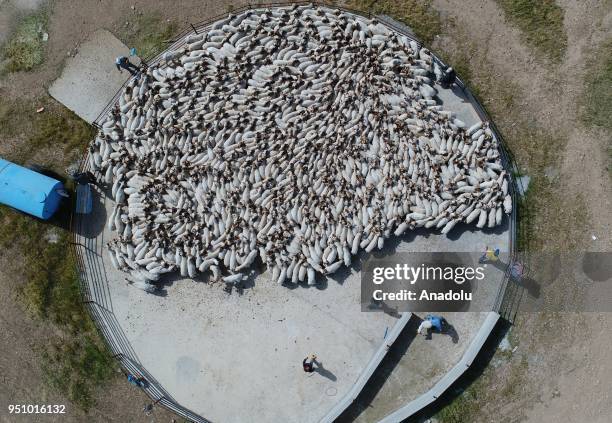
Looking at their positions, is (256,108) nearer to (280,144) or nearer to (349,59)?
(280,144)

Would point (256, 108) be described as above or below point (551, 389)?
above

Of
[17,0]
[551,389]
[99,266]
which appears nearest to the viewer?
[551,389]

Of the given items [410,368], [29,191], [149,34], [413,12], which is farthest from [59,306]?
[413,12]

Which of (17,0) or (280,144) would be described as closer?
(280,144)

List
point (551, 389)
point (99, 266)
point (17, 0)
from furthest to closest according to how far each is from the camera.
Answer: point (17, 0), point (99, 266), point (551, 389)

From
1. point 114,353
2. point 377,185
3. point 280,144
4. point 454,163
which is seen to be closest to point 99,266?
point 114,353

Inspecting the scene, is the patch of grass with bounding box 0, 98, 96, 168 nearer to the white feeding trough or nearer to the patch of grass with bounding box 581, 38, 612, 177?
the white feeding trough

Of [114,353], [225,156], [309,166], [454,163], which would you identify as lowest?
[114,353]
